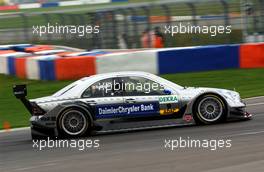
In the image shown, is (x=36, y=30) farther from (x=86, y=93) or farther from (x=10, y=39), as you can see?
(x=86, y=93)

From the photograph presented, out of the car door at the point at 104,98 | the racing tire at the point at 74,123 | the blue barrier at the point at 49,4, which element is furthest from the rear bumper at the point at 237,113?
the blue barrier at the point at 49,4

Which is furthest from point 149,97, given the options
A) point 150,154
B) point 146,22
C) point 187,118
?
point 146,22

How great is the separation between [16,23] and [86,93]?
1634cm

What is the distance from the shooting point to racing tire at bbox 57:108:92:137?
10148 millimetres

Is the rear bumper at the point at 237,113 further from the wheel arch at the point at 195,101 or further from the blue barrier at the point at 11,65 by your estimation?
the blue barrier at the point at 11,65

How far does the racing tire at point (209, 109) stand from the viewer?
1038 centimetres

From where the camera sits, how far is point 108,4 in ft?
159

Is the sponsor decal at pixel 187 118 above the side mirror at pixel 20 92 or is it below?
below

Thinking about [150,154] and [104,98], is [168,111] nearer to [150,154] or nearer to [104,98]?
[104,98]

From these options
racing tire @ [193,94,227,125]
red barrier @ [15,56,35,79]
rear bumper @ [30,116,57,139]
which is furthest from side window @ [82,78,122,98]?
red barrier @ [15,56,35,79]

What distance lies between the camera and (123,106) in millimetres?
10266

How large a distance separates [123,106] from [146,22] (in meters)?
12.3

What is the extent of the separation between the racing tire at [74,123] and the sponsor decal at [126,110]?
0.24 m

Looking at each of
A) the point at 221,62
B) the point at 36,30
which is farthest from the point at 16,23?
the point at 221,62
